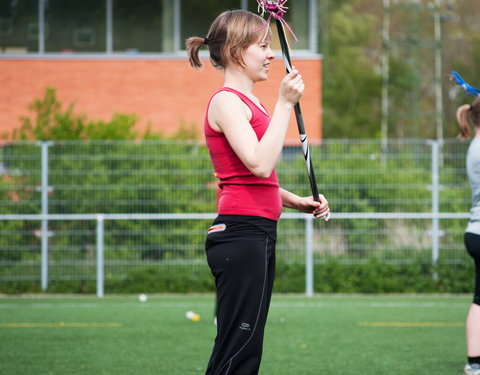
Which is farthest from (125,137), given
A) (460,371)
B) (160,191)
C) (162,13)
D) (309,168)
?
(309,168)

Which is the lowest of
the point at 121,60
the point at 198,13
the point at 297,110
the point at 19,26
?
the point at 297,110

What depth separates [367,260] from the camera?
13227 millimetres

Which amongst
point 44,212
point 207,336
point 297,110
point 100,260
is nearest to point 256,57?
point 297,110

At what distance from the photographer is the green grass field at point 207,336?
7.26 m

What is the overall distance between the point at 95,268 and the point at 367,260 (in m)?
3.79

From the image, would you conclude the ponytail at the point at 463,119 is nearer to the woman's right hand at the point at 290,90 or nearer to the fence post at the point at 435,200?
the woman's right hand at the point at 290,90

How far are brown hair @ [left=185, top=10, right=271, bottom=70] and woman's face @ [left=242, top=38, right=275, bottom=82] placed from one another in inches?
0.7

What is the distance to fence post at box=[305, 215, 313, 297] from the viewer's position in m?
13.0

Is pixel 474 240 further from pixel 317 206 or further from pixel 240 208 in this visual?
pixel 240 208

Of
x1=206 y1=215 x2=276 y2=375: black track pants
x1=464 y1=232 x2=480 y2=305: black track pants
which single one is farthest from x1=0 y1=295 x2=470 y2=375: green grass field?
x1=206 y1=215 x2=276 y2=375: black track pants

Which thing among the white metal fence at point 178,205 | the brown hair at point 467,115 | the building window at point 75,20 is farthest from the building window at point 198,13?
the brown hair at point 467,115

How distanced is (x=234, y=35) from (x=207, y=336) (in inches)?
213

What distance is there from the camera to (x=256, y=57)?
12.9 ft

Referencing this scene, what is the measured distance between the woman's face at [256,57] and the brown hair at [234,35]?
0.02m
